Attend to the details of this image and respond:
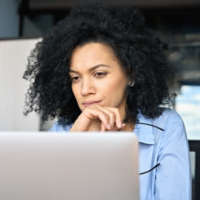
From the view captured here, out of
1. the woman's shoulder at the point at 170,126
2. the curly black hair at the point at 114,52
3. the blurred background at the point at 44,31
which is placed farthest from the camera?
the blurred background at the point at 44,31

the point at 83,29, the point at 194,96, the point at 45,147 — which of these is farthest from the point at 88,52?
the point at 194,96

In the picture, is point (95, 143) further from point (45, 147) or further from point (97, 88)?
point (97, 88)

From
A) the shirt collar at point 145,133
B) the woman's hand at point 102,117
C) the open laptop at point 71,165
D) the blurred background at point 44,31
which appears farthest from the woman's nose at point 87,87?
the open laptop at point 71,165

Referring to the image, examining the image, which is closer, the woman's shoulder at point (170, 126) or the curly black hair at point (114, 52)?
the woman's shoulder at point (170, 126)

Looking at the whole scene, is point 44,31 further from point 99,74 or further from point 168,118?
point 168,118

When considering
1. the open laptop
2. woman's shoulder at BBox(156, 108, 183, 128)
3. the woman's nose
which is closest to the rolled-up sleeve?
woman's shoulder at BBox(156, 108, 183, 128)

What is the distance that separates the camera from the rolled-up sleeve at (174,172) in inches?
47.4

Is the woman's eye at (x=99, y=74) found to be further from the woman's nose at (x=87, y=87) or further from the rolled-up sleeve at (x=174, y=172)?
the rolled-up sleeve at (x=174, y=172)

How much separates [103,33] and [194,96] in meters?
4.89

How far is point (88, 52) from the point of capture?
61.9 inches

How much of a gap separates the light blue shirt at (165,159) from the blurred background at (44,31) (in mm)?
223

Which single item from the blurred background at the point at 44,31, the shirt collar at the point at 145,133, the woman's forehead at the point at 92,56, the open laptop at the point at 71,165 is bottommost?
the open laptop at the point at 71,165

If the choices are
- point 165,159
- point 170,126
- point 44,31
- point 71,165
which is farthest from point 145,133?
point 44,31

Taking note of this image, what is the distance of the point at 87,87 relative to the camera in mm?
1476
